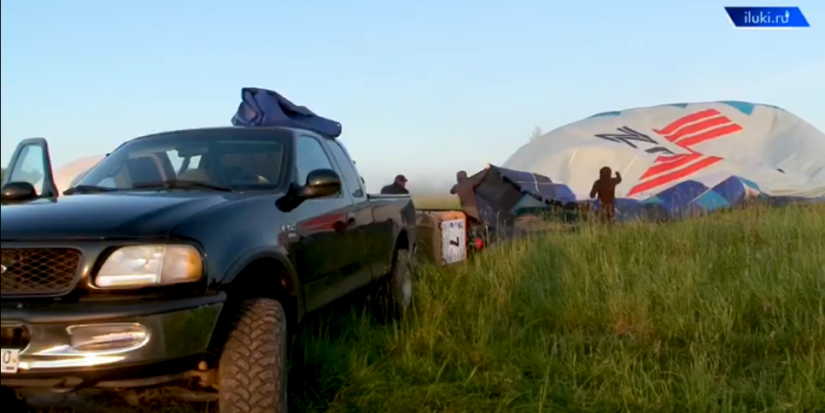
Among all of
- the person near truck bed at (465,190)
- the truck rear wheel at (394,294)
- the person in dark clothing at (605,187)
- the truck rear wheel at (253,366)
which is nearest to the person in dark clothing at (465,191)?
the person near truck bed at (465,190)

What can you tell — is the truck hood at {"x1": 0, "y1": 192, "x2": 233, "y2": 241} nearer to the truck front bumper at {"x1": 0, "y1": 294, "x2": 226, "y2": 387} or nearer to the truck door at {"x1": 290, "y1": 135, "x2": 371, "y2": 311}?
the truck front bumper at {"x1": 0, "y1": 294, "x2": 226, "y2": 387}

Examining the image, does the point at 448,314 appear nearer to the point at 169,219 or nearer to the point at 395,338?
the point at 395,338

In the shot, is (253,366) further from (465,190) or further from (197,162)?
(465,190)

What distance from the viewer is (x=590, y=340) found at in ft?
18.6

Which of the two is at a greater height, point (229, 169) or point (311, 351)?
point (229, 169)

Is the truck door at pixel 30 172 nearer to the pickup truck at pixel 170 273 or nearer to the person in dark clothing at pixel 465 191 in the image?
the pickup truck at pixel 170 273

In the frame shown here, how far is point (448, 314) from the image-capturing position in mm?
6523

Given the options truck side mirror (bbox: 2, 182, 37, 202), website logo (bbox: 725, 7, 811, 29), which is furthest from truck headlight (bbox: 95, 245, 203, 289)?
website logo (bbox: 725, 7, 811, 29)

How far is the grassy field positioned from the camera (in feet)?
14.5

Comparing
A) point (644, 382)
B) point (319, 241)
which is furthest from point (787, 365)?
point (319, 241)

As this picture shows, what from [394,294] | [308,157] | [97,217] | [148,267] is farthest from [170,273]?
[394,294]

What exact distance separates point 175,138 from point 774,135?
2479cm

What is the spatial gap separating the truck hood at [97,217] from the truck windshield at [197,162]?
755 millimetres

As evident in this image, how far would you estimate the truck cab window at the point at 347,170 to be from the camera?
585cm
